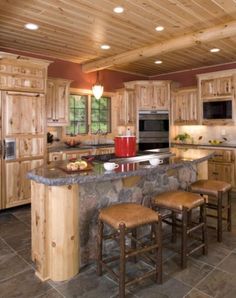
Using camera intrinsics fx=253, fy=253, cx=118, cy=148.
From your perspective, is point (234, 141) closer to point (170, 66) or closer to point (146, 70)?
point (170, 66)

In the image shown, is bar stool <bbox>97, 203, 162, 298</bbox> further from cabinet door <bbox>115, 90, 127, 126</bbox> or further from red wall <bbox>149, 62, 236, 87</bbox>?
red wall <bbox>149, 62, 236, 87</bbox>

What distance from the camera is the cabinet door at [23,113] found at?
4.01 m

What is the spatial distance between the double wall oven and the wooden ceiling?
5.28ft

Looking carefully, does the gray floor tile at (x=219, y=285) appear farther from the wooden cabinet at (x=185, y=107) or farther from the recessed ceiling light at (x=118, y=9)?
the wooden cabinet at (x=185, y=107)

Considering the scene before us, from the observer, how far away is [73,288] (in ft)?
7.08

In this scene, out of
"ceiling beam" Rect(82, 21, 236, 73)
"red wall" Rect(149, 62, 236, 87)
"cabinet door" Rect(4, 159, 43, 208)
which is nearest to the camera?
"ceiling beam" Rect(82, 21, 236, 73)

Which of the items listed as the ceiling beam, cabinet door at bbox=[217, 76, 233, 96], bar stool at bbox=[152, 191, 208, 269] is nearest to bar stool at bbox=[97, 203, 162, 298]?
bar stool at bbox=[152, 191, 208, 269]

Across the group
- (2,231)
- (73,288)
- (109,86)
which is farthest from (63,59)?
(73,288)

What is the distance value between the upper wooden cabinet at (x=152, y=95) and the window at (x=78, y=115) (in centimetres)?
137

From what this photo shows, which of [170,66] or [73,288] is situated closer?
[73,288]

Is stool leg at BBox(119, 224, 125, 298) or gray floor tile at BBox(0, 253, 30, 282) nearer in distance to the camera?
stool leg at BBox(119, 224, 125, 298)

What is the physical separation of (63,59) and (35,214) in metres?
3.94

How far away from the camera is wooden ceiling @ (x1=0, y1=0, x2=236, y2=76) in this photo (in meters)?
3.00

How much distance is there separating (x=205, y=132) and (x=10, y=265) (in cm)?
516
